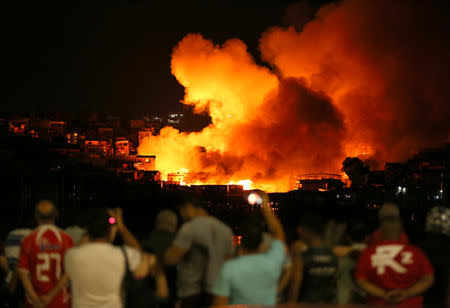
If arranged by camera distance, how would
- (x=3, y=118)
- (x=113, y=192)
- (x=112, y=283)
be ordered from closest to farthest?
(x=112, y=283)
(x=113, y=192)
(x=3, y=118)

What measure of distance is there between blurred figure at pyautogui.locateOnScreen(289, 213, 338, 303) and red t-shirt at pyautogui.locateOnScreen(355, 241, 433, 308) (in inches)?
15.0

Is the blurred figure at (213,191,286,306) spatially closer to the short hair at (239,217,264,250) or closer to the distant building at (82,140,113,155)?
the short hair at (239,217,264,250)

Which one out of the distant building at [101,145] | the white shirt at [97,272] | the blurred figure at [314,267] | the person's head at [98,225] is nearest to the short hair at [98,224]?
the person's head at [98,225]

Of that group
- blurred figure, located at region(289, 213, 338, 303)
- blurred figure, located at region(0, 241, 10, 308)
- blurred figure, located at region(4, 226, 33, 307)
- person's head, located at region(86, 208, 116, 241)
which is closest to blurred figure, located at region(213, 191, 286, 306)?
blurred figure, located at region(289, 213, 338, 303)

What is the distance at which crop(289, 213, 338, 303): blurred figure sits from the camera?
17.4 feet

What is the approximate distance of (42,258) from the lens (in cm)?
573

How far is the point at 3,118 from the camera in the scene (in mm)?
60844

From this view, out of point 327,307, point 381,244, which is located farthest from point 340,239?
point 327,307

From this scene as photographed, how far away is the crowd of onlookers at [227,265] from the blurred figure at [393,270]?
0.03 ft

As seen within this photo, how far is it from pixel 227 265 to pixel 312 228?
105 centimetres

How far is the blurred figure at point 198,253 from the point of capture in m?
5.67

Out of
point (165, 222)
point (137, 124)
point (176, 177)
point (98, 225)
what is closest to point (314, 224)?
point (165, 222)

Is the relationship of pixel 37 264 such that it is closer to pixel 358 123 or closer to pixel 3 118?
pixel 358 123

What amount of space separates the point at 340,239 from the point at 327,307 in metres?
3.21
